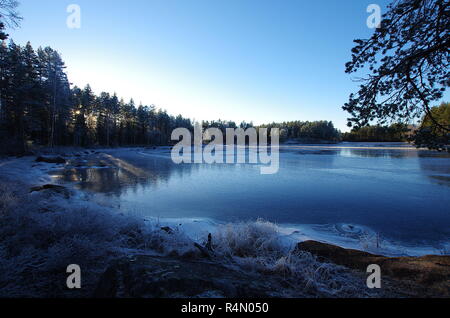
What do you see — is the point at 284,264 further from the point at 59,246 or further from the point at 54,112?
the point at 54,112

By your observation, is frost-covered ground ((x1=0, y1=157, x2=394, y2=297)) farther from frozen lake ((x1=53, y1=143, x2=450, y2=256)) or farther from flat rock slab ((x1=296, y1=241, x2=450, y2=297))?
frozen lake ((x1=53, y1=143, x2=450, y2=256))

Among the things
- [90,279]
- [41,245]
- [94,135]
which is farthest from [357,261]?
[94,135]

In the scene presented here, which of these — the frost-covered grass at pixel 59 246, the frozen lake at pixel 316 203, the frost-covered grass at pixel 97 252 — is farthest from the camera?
the frozen lake at pixel 316 203

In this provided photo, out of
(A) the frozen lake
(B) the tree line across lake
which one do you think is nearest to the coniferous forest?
(B) the tree line across lake

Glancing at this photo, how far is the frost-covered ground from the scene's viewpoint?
2863mm

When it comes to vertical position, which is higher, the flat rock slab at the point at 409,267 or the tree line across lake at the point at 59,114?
the tree line across lake at the point at 59,114

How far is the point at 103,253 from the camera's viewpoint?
12.0 ft

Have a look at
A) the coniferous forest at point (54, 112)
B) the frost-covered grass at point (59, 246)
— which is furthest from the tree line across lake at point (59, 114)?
the frost-covered grass at point (59, 246)

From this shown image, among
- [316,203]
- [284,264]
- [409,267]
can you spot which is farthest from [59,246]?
[316,203]

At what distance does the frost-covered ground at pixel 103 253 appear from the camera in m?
2.86

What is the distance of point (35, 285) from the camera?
8.79 feet

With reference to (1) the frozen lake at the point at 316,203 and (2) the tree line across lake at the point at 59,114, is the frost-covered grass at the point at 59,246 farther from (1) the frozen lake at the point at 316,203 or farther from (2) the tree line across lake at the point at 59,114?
(2) the tree line across lake at the point at 59,114

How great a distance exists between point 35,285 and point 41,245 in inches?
51.9
